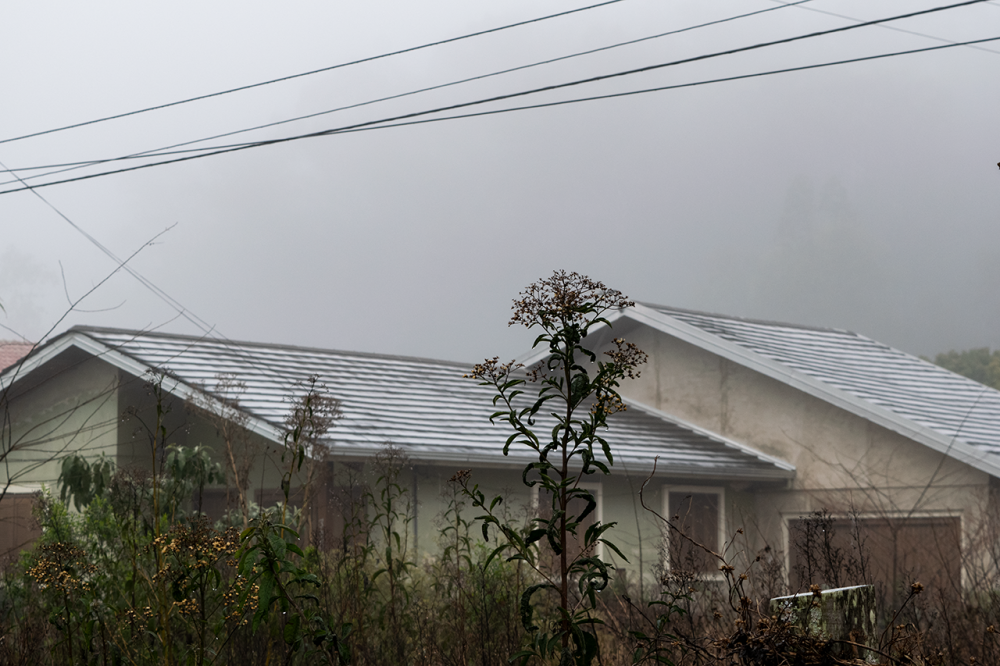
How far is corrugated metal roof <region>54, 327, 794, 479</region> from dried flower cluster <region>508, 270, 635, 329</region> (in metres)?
8.58

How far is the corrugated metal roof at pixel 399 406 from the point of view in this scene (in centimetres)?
1345

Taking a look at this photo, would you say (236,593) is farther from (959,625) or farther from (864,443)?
(864,443)

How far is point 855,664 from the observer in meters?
2.75

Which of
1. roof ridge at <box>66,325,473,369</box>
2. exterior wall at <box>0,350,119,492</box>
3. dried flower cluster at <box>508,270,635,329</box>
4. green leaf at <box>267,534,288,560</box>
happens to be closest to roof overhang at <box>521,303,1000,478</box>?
roof ridge at <box>66,325,473,369</box>

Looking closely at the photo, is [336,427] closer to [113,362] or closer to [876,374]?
[113,362]

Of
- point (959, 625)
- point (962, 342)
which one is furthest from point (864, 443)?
point (962, 342)

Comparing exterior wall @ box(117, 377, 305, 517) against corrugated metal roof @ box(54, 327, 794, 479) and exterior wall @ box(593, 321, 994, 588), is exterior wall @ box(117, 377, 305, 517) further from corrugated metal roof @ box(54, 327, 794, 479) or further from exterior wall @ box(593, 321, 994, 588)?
exterior wall @ box(593, 321, 994, 588)

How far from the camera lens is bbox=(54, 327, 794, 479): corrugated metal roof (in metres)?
13.4

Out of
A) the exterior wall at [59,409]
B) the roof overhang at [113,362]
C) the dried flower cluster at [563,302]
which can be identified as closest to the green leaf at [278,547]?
the dried flower cluster at [563,302]

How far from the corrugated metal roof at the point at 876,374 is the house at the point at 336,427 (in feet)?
6.01

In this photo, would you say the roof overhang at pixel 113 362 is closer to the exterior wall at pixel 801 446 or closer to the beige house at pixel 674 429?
the beige house at pixel 674 429

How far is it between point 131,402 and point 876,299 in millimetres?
142933

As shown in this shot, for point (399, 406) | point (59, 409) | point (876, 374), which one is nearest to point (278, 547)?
point (399, 406)

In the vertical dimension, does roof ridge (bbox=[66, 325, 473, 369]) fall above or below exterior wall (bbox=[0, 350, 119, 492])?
above
